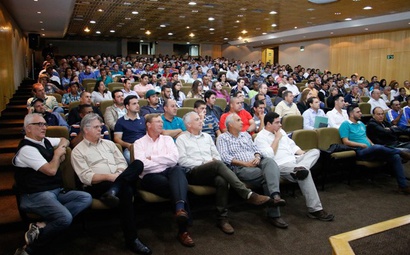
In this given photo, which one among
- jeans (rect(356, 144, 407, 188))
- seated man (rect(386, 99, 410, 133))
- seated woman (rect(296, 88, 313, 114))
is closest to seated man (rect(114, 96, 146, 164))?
jeans (rect(356, 144, 407, 188))

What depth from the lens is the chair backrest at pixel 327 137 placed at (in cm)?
431

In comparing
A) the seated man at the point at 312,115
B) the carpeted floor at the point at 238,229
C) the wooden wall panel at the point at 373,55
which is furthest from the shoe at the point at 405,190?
the wooden wall panel at the point at 373,55

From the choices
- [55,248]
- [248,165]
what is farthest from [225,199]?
[55,248]

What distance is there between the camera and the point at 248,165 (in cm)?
333

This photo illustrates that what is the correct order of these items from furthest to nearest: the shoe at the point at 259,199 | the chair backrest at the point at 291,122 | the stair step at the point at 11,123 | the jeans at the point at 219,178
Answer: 1. the stair step at the point at 11,123
2. the chair backrest at the point at 291,122
3. the jeans at the point at 219,178
4. the shoe at the point at 259,199

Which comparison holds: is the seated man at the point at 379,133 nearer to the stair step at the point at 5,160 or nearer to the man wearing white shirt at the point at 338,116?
the man wearing white shirt at the point at 338,116

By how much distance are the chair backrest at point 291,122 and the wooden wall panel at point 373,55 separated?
453 inches

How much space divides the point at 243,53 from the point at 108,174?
21.8 metres

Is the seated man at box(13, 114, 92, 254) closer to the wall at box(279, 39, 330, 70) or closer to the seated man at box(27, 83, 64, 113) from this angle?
the seated man at box(27, 83, 64, 113)

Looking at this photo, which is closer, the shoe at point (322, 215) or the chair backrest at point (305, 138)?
the shoe at point (322, 215)

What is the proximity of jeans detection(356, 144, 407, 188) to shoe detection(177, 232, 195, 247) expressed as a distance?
257 centimetres

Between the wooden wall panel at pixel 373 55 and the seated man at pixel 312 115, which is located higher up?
the wooden wall panel at pixel 373 55

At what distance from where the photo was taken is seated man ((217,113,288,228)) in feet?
10.2

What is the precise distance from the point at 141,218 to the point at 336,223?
190 cm
